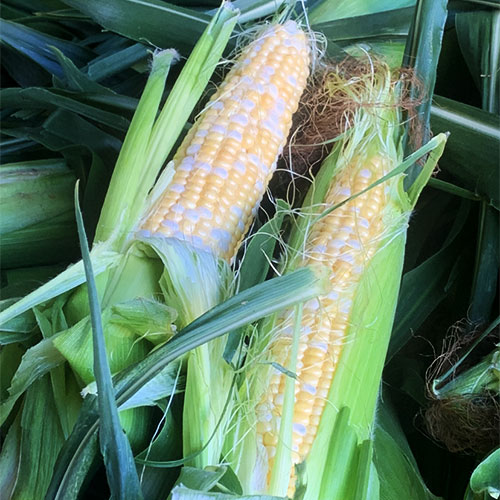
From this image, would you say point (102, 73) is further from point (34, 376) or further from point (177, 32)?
point (34, 376)

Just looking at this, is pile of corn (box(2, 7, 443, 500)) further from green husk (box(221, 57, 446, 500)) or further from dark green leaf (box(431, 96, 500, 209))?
dark green leaf (box(431, 96, 500, 209))

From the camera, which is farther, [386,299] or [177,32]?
[177,32]

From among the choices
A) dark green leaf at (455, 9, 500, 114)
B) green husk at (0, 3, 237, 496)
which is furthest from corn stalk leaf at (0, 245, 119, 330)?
dark green leaf at (455, 9, 500, 114)

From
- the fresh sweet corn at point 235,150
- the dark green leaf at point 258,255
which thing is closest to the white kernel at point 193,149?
the fresh sweet corn at point 235,150

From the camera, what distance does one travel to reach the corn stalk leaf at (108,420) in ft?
1.12

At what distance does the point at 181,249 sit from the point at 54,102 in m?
0.30

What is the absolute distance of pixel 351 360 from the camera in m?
0.48

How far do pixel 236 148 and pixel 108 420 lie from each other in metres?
0.28

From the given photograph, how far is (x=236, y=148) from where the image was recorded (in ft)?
1.77

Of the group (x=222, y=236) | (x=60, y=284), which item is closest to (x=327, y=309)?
(x=222, y=236)

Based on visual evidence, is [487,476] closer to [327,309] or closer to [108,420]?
[327,309]

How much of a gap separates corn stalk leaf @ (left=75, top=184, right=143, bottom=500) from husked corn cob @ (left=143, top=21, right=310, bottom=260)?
15 cm

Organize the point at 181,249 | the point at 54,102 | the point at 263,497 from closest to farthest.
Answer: the point at 263,497 → the point at 181,249 → the point at 54,102

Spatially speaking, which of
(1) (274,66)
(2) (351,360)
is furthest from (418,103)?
(2) (351,360)
